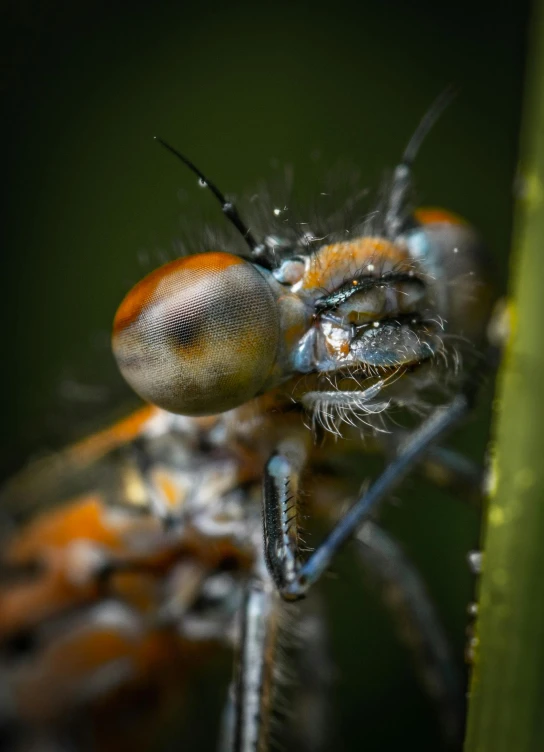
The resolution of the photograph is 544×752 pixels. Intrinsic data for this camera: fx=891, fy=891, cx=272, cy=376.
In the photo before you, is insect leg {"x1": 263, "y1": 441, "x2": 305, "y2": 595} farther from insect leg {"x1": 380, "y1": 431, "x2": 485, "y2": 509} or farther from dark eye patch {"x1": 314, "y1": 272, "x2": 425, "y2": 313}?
insect leg {"x1": 380, "y1": 431, "x2": 485, "y2": 509}

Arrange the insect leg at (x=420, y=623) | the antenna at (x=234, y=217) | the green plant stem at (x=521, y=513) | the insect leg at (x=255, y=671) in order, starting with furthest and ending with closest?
the insect leg at (x=420, y=623)
the insect leg at (x=255, y=671)
the antenna at (x=234, y=217)
the green plant stem at (x=521, y=513)

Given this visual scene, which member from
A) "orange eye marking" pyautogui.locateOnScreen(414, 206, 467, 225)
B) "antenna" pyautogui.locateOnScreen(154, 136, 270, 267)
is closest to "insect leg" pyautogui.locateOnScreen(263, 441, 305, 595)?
"antenna" pyautogui.locateOnScreen(154, 136, 270, 267)

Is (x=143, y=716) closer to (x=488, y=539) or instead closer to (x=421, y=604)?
(x=421, y=604)

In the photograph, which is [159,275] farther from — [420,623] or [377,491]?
[420,623]

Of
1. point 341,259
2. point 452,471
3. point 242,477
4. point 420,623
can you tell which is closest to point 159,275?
point 341,259

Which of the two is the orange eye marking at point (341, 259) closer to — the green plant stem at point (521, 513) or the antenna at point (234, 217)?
the antenna at point (234, 217)

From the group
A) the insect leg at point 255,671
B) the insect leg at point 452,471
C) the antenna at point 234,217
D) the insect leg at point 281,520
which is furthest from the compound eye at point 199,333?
the insect leg at point 452,471

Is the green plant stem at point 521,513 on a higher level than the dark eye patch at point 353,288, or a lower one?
lower
